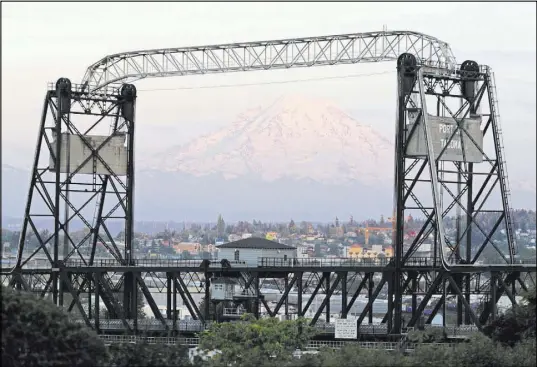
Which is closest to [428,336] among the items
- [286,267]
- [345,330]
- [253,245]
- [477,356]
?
[345,330]

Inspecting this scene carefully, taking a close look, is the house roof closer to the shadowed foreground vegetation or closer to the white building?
the white building

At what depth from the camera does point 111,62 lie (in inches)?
3910

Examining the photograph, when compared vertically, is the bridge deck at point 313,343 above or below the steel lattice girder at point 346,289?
below

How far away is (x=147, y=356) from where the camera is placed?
6116 centimetres

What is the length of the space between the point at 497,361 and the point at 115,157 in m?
39.9

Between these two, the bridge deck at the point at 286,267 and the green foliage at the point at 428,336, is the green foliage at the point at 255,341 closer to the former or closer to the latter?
the bridge deck at the point at 286,267

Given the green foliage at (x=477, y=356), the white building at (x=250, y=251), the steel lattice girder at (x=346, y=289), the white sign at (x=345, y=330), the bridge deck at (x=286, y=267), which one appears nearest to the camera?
the green foliage at (x=477, y=356)

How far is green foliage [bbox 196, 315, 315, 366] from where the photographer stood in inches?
2785

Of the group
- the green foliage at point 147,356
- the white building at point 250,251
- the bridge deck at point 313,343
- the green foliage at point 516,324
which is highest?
the white building at point 250,251

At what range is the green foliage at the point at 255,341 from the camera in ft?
232

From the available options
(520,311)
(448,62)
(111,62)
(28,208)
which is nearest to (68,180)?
(28,208)

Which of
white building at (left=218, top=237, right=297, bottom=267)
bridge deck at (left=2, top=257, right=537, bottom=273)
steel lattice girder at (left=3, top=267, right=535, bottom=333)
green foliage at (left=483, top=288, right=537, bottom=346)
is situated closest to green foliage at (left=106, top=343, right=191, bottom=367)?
green foliage at (left=483, top=288, right=537, bottom=346)

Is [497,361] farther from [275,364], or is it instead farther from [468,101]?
[468,101]

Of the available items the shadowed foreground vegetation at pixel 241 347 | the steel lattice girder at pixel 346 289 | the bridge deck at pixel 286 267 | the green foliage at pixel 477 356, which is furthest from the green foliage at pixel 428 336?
the green foliage at pixel 477 356
